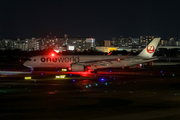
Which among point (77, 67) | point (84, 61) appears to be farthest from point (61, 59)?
point (77, 67)

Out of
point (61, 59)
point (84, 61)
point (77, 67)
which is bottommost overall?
point (77, 67)

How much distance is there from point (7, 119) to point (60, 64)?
3054cm

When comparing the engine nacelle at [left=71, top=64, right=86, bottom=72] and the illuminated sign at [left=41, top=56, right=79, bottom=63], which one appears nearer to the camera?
the engine nacelle at [left=71, top=64, right=86, bottom=72]

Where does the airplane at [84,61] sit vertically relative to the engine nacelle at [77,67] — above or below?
above

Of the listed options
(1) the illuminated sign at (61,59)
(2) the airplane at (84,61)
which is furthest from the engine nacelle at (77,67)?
(1) the illuminated sign at (61,59)

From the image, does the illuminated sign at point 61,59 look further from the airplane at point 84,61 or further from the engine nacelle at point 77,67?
the engine nacelle at point 77,67

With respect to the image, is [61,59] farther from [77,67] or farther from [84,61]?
[77,67]

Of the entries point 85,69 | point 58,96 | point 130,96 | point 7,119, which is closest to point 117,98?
point 130,96

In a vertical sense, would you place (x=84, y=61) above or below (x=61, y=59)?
below

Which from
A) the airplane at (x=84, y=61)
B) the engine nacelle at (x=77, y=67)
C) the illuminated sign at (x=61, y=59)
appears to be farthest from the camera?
the illuminated sign at (x=61, y=59)

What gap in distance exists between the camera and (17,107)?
46.7 feet

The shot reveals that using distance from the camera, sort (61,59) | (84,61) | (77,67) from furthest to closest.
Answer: (84,61) < (61,59) < (77,67)

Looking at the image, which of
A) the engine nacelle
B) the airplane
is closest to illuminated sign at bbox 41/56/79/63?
the airplane

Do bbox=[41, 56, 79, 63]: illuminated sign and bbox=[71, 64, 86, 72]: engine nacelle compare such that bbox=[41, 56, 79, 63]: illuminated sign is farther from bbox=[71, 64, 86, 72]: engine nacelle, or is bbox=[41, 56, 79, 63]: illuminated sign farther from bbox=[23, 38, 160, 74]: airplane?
bbox=[71, 64, 86, 72]: engine nacelle
